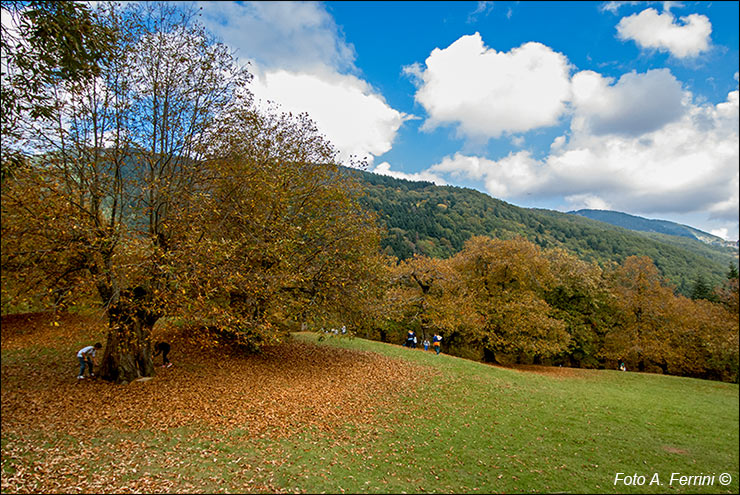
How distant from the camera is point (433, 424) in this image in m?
12.5

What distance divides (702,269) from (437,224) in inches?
3592

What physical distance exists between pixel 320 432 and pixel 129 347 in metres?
8.07

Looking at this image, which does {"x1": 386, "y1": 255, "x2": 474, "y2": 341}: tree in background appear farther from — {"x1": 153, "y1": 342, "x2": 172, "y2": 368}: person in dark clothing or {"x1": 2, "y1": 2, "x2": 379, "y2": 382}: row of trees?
{"x1": 153, "y1": 342, "x2": 172, "y2": 368}: person in dark clothing

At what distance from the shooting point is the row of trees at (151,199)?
906cm

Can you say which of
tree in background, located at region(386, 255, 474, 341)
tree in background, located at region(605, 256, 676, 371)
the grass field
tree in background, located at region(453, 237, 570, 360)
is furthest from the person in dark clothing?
tree in background, located at region(605, 256, 676, 371)

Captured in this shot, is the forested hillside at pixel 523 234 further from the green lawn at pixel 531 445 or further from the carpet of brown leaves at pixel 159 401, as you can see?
the carpet of brown leaves at pixel 159 401

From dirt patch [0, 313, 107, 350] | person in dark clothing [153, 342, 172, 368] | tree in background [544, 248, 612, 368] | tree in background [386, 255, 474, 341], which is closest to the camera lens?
person in dark clothing [153, 342, 172, 368]

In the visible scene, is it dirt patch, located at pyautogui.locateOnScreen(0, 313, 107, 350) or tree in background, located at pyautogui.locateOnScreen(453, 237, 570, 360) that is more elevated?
tree in background, located at pyautogui.locateOnScreen(453, 237, 570, 360)

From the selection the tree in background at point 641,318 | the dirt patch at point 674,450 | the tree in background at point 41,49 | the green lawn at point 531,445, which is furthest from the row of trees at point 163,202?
the tree in background at point 641,318

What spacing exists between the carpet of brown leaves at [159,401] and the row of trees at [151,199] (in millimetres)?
1901

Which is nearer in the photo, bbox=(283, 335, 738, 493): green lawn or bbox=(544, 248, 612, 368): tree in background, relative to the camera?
bbox=(283, 335, 738, 493): green lawn

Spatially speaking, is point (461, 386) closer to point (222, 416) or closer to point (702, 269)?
point (222, 416)

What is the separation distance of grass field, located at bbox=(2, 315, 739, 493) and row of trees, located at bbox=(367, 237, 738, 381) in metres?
12.9

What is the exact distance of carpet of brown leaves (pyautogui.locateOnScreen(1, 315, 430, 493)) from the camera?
292 inches
